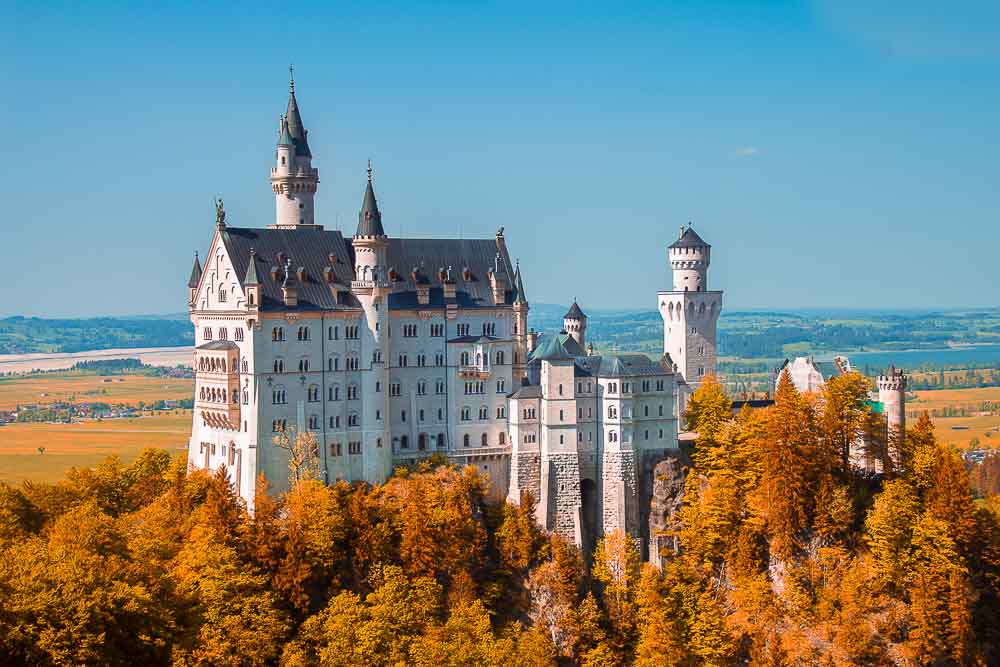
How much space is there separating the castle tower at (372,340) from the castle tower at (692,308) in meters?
31.7

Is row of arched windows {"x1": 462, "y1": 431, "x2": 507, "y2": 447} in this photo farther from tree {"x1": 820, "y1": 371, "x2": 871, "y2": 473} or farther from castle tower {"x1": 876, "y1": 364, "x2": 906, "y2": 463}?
castle tower {"x1": 876, "y1": 364, "x2": 906, "y2": 463}

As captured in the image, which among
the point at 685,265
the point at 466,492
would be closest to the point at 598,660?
the point at 466,492

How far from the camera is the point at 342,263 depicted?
104438mm

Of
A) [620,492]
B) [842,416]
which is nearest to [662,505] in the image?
[620,492]

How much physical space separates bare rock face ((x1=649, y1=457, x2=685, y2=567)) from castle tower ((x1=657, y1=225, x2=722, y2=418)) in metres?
17.9

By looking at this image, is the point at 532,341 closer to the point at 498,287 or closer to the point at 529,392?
the point at 498,287

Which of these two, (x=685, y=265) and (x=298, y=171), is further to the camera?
(x=685, y=265)

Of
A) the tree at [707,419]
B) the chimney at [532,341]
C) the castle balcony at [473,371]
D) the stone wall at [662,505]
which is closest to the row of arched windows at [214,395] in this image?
the castle balcony at [473,371]

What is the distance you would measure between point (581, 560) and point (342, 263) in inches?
1095

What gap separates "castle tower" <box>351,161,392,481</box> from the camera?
10244cm

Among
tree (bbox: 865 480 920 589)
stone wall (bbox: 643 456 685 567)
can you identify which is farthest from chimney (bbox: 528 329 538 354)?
tree (bbox: 865 480 920 589)

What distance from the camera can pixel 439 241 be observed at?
366ft

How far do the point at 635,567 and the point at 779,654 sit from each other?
1255cm

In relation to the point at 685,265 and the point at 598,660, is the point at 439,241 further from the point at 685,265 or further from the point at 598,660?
the point at 598,660
